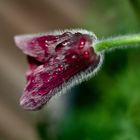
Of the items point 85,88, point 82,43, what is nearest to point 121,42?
point 82,43

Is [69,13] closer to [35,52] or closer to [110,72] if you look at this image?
[110,72]

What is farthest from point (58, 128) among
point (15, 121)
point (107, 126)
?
point (15, 121)

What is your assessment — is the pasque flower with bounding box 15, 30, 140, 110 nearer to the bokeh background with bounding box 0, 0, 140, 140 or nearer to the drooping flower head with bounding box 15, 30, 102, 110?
the drooping flower head with bounding box 15, 30, 102, 110

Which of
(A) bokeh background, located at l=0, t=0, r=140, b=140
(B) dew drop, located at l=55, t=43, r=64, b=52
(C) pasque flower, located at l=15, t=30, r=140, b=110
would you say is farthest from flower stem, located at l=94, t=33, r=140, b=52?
(A) bokeh background, located at l=0, t=0, r=140, b=140

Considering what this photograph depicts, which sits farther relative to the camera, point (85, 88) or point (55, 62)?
point (85, 88)

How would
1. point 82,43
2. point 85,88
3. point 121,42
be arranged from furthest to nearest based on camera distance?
point 85,88
point 82,43
point 121,42

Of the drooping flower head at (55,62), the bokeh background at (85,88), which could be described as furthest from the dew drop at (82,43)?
the bokeh background at (85,88)

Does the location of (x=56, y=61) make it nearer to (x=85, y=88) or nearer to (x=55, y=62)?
(x=55, y=62)
